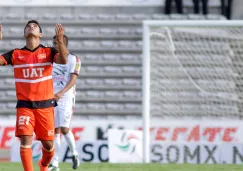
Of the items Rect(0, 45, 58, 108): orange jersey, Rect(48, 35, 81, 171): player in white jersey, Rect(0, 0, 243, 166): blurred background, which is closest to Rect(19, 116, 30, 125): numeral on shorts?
Rect(0, 45, 58, 108): orange jersey

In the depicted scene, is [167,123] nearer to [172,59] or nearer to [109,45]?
[172,59]

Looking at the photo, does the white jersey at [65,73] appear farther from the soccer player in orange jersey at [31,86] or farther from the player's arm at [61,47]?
the player's arm at [61,47]

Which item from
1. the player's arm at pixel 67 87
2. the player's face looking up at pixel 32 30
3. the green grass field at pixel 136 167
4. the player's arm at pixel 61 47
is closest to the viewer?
the player's arm at pixel 61 47

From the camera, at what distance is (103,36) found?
20.7m

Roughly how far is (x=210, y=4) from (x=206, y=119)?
528cm

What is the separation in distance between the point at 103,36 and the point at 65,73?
8.42 metres

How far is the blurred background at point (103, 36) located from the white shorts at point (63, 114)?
22.9ft

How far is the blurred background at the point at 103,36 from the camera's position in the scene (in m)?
19.7

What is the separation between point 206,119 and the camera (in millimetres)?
15977

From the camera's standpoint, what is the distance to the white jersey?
1222 cm

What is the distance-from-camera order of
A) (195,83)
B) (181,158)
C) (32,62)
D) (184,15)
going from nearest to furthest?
A: (32,62), (181,158), (195,83), (184,15)

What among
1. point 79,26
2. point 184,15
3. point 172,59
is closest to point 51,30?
point 79,26

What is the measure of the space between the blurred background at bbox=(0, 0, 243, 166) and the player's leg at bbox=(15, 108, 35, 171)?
9.86 meters

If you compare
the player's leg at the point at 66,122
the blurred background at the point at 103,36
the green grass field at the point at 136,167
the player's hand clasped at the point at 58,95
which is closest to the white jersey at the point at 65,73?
the player's leg at the point at 66,122
